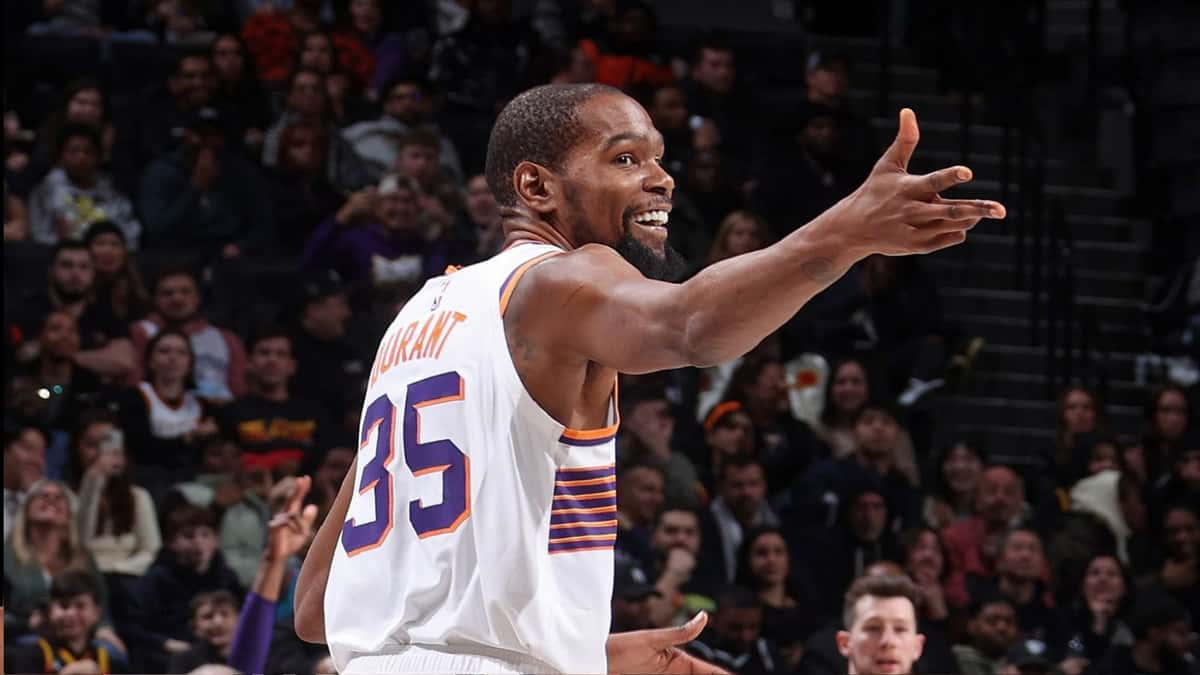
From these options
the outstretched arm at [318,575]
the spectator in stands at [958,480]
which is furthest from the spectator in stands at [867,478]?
the outstretched arm at [318,575]

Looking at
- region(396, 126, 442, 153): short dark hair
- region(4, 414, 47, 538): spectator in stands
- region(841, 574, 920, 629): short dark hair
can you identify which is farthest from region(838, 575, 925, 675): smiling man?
region(396, 126, 442, 153): short dark hair

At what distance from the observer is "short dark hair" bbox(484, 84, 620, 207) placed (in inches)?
133

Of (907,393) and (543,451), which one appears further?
(907,393)

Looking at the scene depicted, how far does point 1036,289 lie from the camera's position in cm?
1226

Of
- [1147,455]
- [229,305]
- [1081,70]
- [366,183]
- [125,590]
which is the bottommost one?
[125,590]

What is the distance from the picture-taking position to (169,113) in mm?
11633

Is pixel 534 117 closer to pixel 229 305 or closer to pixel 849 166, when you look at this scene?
pixel 229 305

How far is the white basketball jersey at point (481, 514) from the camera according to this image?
10.3 ft

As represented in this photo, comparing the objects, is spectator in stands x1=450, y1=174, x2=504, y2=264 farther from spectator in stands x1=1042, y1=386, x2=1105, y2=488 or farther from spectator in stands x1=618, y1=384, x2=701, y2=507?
spectator in stands x1=1042, y1=386, x2=1105, y2=488

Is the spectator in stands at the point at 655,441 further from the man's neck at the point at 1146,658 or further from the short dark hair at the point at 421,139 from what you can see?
the man's neck at the point at 1146,658

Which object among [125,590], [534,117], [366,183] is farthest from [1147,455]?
[534,117]

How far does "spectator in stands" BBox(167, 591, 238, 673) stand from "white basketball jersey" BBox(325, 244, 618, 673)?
4.67m

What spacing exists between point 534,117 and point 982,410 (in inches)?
369

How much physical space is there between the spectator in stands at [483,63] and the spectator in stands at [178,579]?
4.11m
